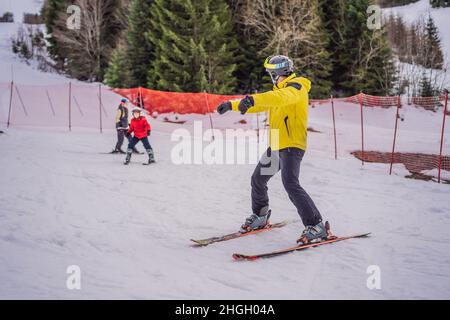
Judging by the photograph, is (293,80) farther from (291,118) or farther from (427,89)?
(427,89)

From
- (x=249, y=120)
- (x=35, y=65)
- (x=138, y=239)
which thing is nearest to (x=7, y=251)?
(x=138, y=239)

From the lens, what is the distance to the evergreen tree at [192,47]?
909 inches

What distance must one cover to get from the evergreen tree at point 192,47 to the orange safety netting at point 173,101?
2.95 m

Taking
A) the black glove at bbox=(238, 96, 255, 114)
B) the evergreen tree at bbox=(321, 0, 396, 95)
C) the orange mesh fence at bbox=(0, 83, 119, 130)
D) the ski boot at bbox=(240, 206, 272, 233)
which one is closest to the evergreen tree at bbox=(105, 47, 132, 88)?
the orange mesh fence at bbox=(0, 83, 119, 130)

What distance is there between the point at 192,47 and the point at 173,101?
536 centimetres

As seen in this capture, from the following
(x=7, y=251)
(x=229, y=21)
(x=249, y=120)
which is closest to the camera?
(x=7, y=251)

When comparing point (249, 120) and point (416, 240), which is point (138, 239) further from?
point (249, 120)

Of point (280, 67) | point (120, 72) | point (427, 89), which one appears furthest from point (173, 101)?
point (427, 89)

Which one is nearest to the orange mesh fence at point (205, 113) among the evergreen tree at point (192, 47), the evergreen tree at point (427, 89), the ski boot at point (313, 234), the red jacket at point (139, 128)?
the evergreen tree at point (427, 89)

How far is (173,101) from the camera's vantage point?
1925 centimetres

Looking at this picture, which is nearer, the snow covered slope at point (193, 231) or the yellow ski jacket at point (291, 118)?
the snow covered slope at point (193, 231)

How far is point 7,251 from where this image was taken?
3.76m

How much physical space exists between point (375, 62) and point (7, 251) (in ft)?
79.0

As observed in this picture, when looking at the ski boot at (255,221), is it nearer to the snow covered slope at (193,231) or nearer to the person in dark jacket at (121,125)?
the snow covered slope at (193,231)
